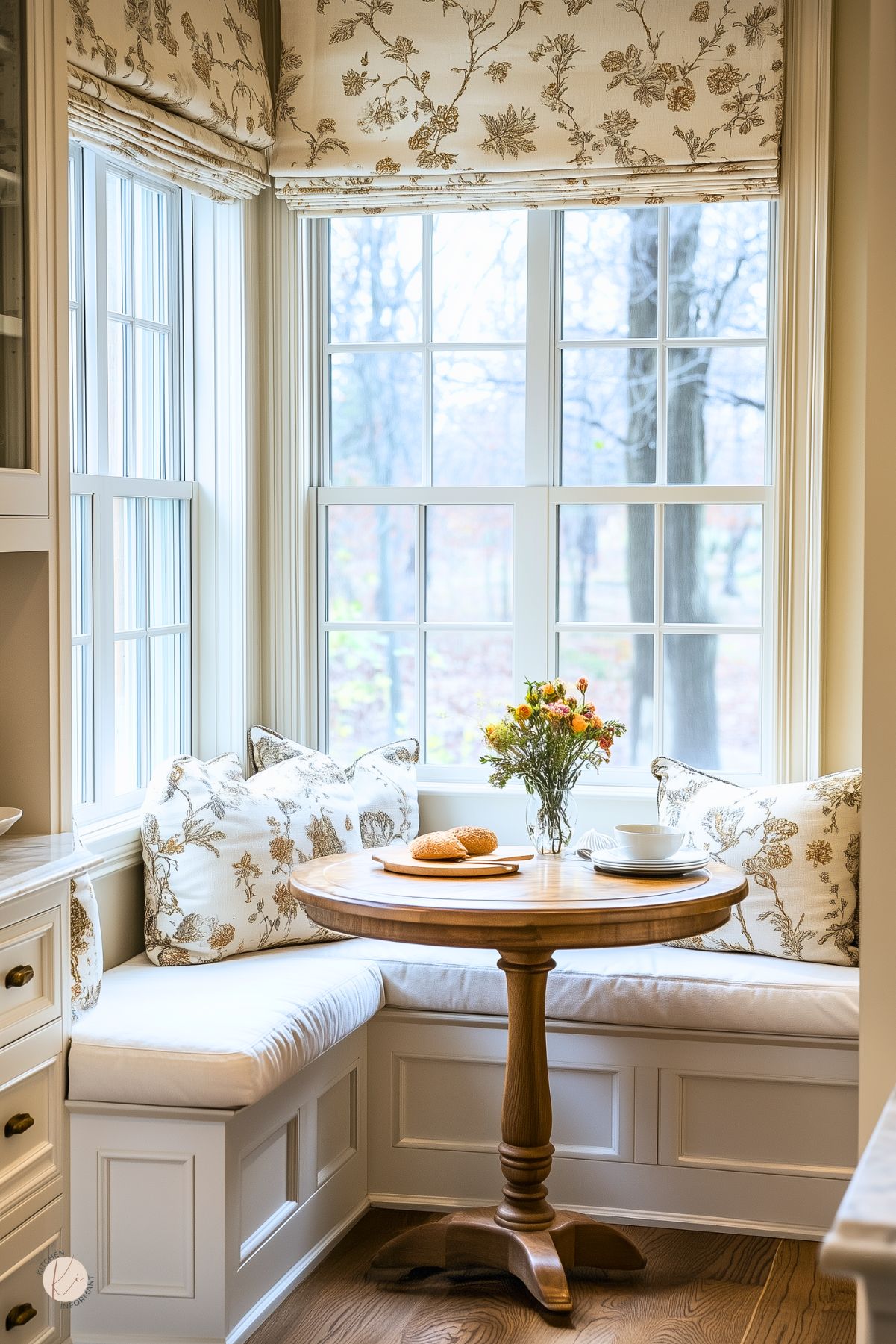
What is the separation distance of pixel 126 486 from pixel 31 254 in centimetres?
97

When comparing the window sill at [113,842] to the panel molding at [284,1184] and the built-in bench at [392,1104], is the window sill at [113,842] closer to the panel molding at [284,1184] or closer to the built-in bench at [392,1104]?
the built-in bench at [392,1104]

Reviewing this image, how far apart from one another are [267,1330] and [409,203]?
8.98ft

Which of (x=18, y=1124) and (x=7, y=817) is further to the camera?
(x=7, y=817)

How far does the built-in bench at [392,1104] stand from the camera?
8.37 ft

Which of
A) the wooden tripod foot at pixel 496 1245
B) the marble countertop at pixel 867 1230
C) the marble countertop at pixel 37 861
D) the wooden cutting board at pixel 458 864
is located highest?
the marble countertop at pixel 867 1230

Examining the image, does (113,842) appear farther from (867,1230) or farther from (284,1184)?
(867,1230)

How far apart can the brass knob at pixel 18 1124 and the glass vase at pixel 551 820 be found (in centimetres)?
119

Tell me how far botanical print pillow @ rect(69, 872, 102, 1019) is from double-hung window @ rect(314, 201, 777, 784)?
136cm

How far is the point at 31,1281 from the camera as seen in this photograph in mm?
2383

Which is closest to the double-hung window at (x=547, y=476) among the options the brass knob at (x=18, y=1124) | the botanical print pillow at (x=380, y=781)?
the botanical print pillow at (x=380, y=781)

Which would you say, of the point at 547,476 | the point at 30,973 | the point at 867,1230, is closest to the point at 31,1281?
the point at 30,973

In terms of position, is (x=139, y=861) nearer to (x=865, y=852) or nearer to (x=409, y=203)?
(x=409, y=203)

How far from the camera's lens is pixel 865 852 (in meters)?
1.62

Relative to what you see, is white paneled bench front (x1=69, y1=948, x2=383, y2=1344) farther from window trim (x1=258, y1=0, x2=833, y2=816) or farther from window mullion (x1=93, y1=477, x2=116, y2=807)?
window trim (x1=258, y1=0, x2=833, y2=816)
